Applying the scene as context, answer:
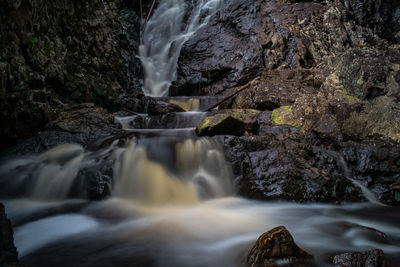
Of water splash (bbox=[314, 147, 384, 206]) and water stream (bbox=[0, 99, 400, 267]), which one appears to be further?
water splash (bbox=[314, 147, 384, 206])

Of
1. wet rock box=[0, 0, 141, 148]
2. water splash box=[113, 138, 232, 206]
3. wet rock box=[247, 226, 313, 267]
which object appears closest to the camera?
wet rock box=[247, 226, 313, 267]

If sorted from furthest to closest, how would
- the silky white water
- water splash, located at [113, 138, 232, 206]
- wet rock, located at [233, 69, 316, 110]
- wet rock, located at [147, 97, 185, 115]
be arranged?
wet rock, located at [147, 97, 185, 115] < wet rock, located at [233, 69, 316, 110] < water splash, located at [113, 138, 232, 206] < the silky white water

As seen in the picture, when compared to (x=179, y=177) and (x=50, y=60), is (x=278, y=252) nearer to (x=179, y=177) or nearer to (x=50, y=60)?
(x=179, y=177)

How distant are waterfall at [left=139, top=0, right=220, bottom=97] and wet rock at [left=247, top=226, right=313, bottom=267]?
33.6ft

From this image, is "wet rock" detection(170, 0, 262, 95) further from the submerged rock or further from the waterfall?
the submerged rock

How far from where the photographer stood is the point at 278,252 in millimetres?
1974

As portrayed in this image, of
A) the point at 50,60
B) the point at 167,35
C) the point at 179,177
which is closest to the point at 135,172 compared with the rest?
the point at 179,177

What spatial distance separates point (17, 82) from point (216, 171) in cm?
426

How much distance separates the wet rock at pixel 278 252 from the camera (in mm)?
1958

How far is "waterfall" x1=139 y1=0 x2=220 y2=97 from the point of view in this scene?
12.2 metres

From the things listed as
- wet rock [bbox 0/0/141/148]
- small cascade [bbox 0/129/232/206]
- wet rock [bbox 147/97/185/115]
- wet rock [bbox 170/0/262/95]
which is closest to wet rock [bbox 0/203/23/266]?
small cascade [bbox 0/129/232/206]

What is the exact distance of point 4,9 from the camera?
4738 mm

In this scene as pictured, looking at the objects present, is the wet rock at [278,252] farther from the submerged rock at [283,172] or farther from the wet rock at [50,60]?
the wet rock at [50,60]

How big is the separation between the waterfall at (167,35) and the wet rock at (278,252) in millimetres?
10251
